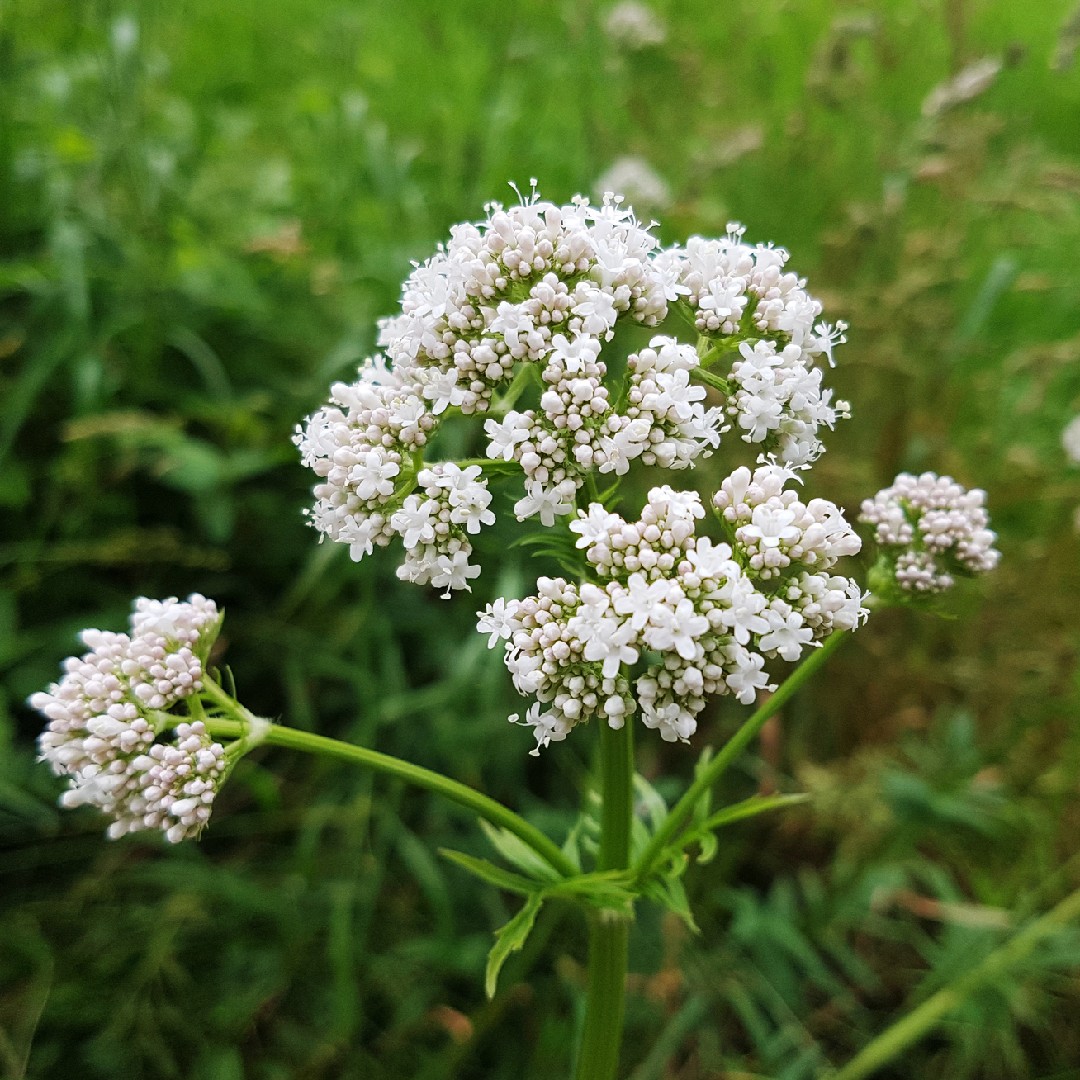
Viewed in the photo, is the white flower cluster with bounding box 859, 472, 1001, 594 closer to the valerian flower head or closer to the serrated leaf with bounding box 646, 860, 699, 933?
the serrated leaf with bounding box 646, 860, 699, 933

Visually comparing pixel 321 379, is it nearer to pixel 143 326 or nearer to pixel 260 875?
pixel 143 326

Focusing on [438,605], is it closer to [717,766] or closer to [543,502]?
[717,766]

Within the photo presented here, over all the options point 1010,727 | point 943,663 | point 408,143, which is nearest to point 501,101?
point 408,143

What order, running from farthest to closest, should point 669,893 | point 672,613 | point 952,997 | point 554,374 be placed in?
point 952,997
point 669,893
point 554,374
point 672,613

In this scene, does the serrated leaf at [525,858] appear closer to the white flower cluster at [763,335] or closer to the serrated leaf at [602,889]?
the serrated leaf at [602,889]

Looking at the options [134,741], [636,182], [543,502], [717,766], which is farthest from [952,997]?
[636,182]

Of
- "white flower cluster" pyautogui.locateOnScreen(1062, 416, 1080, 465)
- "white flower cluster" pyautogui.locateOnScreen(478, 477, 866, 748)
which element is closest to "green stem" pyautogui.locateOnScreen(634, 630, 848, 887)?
"white flower cluster" pyautogui.locateOnScreen(478, 477, 866, 748)
